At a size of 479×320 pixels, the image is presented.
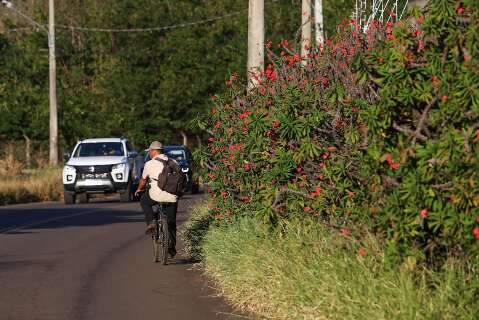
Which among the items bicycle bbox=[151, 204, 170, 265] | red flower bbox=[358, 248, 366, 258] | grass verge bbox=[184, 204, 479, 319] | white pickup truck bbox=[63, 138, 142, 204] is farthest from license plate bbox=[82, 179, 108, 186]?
red flower bbox=[358, 248, 366, 258]

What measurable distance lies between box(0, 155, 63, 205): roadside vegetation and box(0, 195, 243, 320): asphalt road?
1145 cm

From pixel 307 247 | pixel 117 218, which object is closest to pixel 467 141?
pixel 307 247

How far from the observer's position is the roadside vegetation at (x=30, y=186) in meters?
39.7

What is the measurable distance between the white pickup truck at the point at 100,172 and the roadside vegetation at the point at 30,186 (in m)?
2.17

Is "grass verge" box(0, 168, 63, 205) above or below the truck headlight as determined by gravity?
below

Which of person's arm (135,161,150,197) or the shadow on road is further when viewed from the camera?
the shadow on road

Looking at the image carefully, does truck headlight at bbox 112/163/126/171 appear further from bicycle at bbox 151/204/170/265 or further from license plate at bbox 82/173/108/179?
bicycle at bbox 151/204/170/265

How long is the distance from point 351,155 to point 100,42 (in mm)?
61930

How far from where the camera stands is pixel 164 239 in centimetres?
1839

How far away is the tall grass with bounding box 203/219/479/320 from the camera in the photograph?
979cm

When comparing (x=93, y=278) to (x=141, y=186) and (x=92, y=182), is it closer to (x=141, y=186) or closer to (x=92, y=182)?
(x=141, y=186)

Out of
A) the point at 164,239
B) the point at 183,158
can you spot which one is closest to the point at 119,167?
the point at 183,158

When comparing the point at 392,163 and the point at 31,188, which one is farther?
the point at 31,188

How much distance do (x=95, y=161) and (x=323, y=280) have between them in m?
27.2
